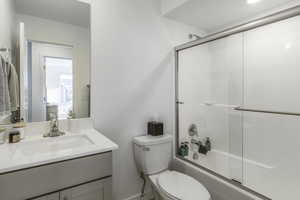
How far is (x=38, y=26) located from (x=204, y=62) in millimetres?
1851

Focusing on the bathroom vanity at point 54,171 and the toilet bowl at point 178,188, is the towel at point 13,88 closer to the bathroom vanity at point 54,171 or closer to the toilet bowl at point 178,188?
the bathroom vanity at point 54,171

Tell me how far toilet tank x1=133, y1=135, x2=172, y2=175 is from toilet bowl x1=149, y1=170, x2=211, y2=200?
119mm

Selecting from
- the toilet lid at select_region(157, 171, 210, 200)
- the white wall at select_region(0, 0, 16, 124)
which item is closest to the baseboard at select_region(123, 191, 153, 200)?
the toilet lid at select_region(157, 171, 210, 200)

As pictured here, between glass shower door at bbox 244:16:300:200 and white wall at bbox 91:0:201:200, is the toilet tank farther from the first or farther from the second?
glass shower door at bbox 244:16:300:200

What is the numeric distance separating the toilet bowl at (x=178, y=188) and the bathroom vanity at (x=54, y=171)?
471 millimetres

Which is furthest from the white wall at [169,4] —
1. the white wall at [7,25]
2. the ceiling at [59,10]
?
the white wall at [7,25]

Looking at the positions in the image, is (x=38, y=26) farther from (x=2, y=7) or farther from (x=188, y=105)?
(x=188, y=105)

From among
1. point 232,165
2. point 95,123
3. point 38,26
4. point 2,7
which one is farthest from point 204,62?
point 2,7

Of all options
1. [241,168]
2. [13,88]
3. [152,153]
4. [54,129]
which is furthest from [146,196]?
[13,88]

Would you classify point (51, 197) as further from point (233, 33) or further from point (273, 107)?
point (273, 107)

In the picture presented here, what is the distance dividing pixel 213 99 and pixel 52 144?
187 cm

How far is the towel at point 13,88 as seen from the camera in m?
1.19

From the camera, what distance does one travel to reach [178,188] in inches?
52.0

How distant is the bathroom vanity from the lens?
0.81 m
